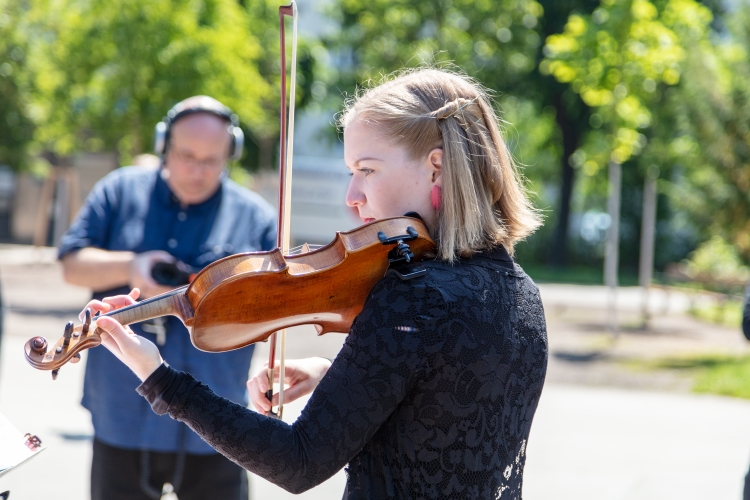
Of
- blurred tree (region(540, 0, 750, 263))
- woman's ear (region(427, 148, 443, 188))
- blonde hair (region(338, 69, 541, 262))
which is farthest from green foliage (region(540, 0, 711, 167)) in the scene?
woman's ear (region(427, 148, 443, 188))

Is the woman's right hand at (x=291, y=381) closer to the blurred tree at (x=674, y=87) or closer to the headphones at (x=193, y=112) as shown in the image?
the headphones at (x=193, y=112)

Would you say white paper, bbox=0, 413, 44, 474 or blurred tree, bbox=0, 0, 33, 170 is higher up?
blurred tree, bbox=0, 0, 33, 170

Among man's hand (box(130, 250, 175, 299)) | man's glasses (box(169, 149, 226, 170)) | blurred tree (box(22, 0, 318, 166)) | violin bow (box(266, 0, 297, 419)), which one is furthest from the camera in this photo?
blurred tree (box(22, 0, 318, 166))

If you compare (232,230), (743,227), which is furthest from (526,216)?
(743,227)

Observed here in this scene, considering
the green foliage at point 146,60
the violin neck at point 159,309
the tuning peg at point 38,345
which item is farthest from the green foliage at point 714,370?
the tuning peg at point 38,345

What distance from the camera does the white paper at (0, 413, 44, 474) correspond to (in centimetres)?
154

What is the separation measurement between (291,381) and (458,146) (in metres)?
0.63

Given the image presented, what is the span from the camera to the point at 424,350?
56.0 inches

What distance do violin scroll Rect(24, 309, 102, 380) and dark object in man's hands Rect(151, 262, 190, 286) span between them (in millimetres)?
1067

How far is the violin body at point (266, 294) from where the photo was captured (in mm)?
1493

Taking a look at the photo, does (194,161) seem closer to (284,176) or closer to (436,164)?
(284,176)

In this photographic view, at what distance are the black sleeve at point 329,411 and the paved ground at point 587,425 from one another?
11.4 ft

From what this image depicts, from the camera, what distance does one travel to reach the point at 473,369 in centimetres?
147

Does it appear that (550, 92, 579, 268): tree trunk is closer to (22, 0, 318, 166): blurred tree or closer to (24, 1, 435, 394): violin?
(22, 0, 318, 166): blurred tree
